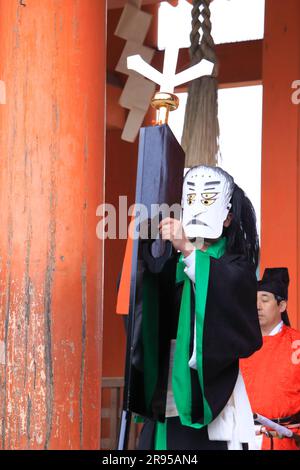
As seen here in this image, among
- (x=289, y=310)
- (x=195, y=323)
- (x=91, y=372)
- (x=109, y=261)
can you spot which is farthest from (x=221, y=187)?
(x=109, y=261)

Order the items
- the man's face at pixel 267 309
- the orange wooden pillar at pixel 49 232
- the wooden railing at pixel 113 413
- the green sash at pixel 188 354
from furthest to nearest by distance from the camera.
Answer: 1. the wooden railing at pixel 113 413
2. the man's face at pixel 267 309
3. the green sash at pixel 188 354
4. the orange wooden pillar at pixel 49 232

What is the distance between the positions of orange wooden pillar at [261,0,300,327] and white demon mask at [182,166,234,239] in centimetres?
184

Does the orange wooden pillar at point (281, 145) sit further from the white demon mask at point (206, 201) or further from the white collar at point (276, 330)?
the white demon mask at point (206, 201)

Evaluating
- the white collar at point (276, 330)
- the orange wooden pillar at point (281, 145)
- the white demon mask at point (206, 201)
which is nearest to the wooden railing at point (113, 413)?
the orange wooden pillar at point (281, 145)

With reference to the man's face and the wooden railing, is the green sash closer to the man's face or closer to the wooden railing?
the man's face

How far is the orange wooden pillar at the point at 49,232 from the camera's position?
8.88 ft

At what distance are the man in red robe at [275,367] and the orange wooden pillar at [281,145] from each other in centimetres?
62

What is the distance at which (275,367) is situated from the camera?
421cm

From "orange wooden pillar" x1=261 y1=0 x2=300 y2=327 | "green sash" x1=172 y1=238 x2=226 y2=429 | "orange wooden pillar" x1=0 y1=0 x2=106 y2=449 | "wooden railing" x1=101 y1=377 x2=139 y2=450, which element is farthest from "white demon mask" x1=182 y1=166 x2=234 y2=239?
"wooden railing" x1=101 y1=377 x2=139 y2=450

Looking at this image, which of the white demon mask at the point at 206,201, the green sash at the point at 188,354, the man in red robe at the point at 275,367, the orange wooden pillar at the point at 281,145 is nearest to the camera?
the green sash at the point at 188,354

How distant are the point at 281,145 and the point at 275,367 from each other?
1451 millimetres

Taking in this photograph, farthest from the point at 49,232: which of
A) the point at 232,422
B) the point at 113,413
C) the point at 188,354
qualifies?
the point at 113,413

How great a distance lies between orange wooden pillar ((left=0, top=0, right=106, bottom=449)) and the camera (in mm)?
2707
